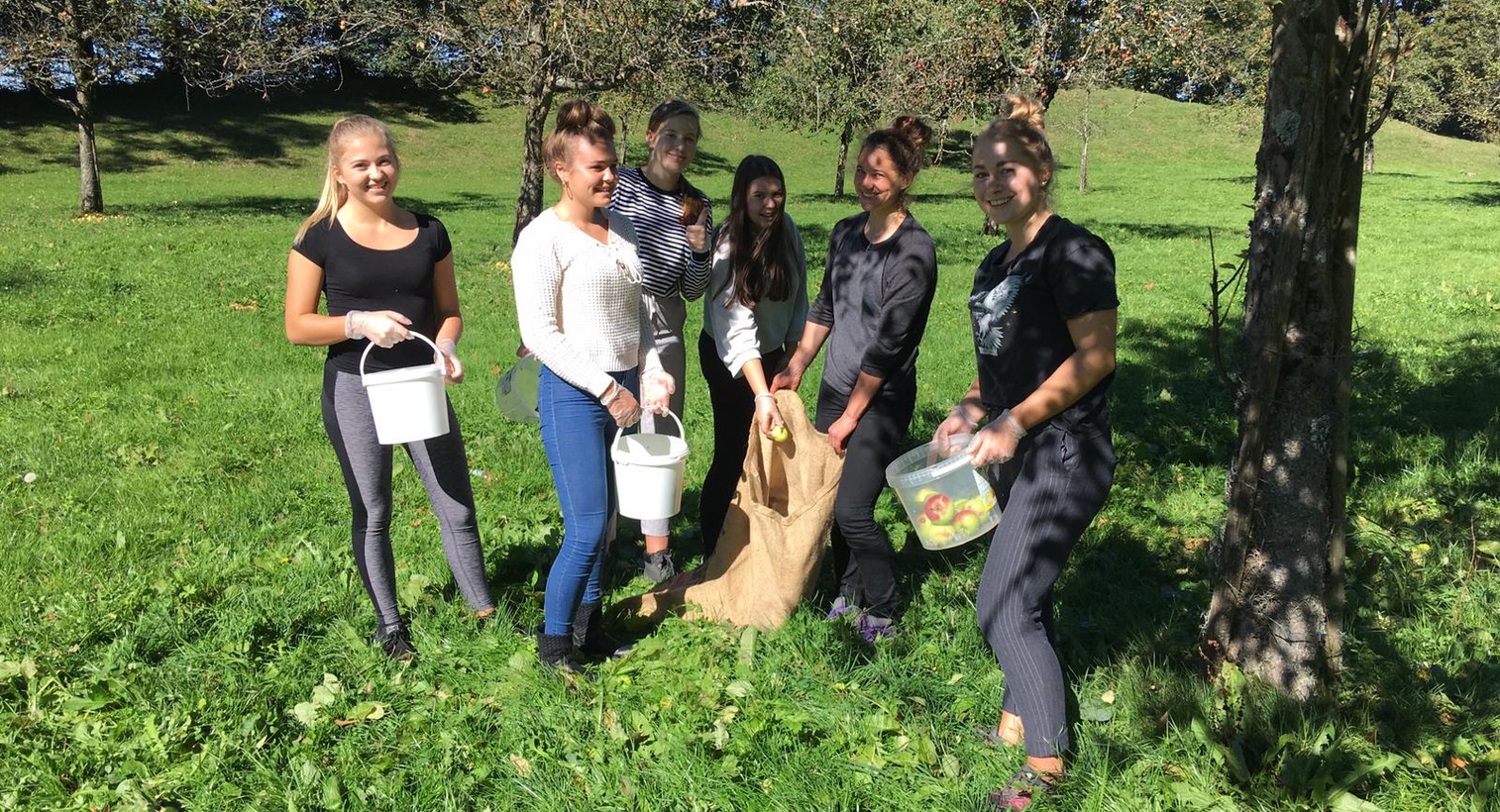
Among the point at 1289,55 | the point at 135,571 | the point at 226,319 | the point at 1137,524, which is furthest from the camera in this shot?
the point at 226,319

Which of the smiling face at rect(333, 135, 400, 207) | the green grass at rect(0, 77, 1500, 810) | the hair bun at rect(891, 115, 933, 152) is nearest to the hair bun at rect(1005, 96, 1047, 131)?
the hair bun at rect(891, 115, 933, 152)

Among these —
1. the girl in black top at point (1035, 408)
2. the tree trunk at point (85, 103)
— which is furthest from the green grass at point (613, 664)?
the tree trunk at point (85, 103)

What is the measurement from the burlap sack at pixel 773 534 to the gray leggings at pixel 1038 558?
0.85 m

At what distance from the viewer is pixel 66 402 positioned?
249 inches

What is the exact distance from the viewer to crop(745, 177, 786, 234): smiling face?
3.50m

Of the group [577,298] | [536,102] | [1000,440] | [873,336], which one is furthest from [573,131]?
[536,102]

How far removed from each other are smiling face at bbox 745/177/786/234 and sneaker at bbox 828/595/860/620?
145 cm

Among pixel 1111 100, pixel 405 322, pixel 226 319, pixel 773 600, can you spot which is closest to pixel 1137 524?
pixel 773 600

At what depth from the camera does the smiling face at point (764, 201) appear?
350 centimetres

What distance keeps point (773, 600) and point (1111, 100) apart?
51.7m

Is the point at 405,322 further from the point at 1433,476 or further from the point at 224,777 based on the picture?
the point at 1433,476

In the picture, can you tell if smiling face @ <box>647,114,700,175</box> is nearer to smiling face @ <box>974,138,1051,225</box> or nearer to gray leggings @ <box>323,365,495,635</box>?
gray leggings @ <box>323,365,495,635</box>

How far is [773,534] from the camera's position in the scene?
3.32 m

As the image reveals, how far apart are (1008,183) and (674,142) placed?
5.03ft
